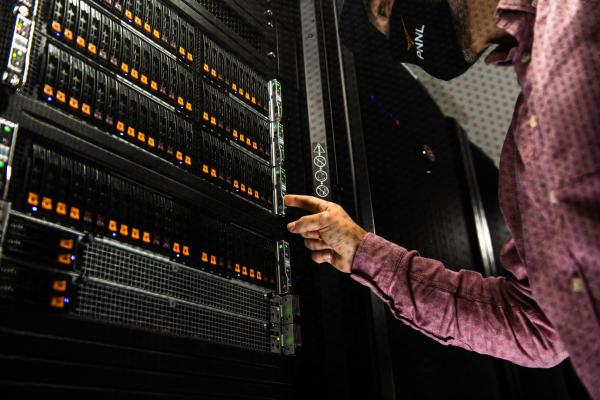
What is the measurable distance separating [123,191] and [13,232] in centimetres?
22

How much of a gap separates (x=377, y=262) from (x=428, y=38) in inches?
22.9

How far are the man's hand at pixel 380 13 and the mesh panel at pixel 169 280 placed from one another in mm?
723

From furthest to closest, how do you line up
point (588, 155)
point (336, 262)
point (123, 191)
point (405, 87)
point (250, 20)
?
point (405, 87) → point (250, 20) → point (336, 262) → point (123, 191) → point (588, 155)

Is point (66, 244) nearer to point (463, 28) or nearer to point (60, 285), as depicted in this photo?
point (60, 285)

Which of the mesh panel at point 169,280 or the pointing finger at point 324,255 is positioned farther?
the pointing finger at point 324,255

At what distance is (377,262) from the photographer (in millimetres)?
1101

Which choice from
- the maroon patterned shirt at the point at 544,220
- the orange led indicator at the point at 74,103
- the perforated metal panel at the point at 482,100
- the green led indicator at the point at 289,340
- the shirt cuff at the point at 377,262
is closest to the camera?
the maroon patterned shirt at the point at 544,220

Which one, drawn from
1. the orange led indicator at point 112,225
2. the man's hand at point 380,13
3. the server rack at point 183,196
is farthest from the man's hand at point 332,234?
the man's hand at point 380,13

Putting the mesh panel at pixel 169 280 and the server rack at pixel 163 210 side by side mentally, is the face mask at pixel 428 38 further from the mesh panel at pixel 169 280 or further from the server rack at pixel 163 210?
the mesh panel at pixel 169 280

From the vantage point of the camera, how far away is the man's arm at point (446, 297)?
1.07 m

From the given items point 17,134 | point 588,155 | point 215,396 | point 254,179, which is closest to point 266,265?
point 254,179

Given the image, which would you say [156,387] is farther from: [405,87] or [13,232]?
[405,87]

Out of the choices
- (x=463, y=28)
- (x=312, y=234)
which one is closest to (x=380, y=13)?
(x=463, y=28)

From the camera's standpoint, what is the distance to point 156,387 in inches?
37.5
